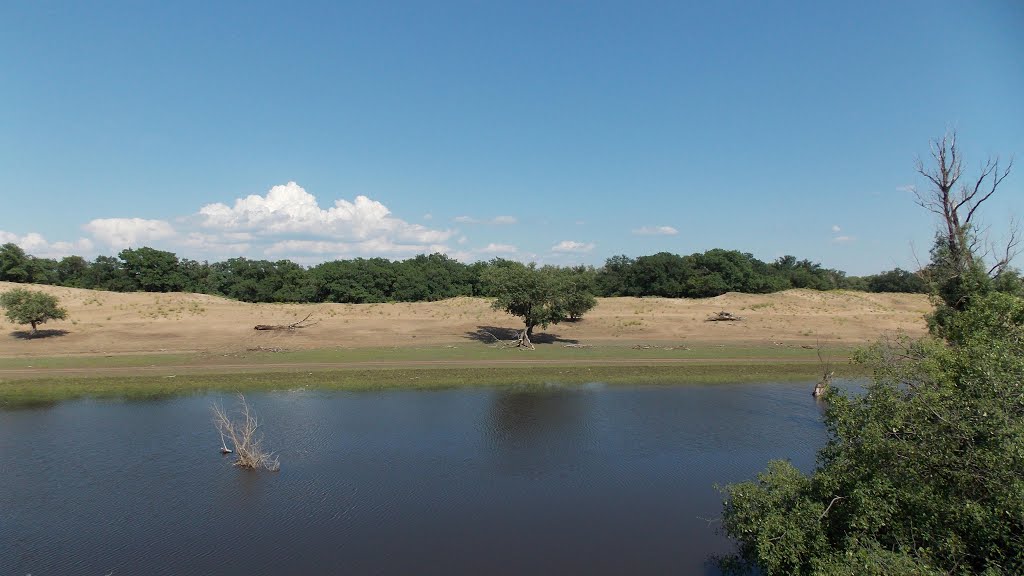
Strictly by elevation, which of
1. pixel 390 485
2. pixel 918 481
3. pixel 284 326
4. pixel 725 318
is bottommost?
pixel 390 485

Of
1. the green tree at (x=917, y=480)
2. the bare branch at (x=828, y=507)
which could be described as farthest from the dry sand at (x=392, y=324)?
the bare branch at (x=828, y=507)

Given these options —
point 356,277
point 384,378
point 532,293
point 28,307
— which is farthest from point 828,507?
point 356,277

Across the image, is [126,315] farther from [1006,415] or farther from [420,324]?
[1006,415]

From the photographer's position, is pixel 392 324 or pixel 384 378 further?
pixel 392 324

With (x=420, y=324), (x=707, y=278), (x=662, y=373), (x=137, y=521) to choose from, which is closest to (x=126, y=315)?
(x=420, y=324)

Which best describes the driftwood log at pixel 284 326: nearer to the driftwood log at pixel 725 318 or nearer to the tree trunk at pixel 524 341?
the tree trunk at pixel 524 341

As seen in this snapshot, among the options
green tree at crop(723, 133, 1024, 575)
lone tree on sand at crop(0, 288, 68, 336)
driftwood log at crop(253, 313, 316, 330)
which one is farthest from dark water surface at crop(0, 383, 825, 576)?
driftwood log at crop(253, 313, 316, 330)

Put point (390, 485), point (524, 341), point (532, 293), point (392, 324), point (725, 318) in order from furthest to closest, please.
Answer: point (725, 318), point (392, 324), point (524, 341), point (532, 293), point (390, 485)

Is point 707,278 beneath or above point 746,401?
above

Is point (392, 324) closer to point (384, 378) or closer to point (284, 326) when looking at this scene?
point (284, 326)
